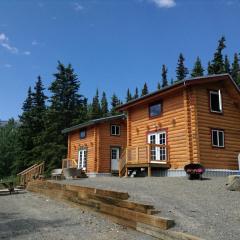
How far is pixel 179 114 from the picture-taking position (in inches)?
813

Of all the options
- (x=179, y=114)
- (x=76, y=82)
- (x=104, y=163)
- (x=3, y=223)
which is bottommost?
(x=3, y=223)

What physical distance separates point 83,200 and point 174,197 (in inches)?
124

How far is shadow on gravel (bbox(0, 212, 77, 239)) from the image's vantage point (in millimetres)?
8844

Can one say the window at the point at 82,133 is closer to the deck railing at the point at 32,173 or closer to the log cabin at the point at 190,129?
the deck railing at the point at 32,173

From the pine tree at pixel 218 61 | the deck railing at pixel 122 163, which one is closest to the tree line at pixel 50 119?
the pine tree at pixel 218 61

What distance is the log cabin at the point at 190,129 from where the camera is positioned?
19.8m

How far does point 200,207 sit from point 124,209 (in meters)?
2.12

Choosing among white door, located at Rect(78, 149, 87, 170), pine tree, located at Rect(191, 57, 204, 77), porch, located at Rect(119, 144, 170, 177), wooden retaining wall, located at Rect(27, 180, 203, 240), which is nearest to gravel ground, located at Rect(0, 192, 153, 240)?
wooden retaining wall, located at Rect(27, 180, 203, 240)

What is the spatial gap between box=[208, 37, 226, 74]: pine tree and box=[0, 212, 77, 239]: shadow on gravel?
2050 inches

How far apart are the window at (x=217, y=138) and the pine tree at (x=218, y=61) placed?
1557 inches

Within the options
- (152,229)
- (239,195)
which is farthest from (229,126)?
(152,229)

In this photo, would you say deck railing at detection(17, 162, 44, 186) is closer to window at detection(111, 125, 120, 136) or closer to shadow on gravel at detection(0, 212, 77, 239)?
window at detection(111, 125, 120, 136)

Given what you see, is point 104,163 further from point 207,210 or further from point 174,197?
point 207,210

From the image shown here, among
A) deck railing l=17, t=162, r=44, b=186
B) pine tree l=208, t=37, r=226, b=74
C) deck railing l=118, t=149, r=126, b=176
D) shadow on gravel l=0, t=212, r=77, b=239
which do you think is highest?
pine tree l=208, t=37, r=226, b=74
